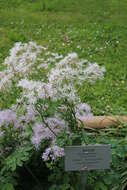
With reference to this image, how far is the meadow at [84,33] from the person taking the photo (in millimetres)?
4906

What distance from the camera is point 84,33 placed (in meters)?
6.79

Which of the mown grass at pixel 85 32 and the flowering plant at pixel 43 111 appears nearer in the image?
the flowering plant at pixel 43 111

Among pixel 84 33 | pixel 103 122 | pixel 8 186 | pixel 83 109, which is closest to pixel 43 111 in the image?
pixel 83 109

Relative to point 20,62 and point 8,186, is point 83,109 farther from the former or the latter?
point 8,186

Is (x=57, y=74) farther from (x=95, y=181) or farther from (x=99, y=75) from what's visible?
(x=95, y=181)

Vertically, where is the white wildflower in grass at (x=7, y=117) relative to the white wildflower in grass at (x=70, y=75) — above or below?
below

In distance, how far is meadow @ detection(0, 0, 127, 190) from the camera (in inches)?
193

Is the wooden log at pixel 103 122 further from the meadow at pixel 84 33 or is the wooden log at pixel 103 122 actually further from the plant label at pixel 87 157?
the plant label at pixel 87 157

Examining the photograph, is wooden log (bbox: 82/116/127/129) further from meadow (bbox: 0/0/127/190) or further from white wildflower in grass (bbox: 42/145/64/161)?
white wildflower in grass (bbox: 42/145/64/161)

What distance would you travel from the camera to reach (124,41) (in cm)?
642

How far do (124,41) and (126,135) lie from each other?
3.26 metres

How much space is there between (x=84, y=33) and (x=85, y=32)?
0.04 meters

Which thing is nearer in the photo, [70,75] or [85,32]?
[70,75]

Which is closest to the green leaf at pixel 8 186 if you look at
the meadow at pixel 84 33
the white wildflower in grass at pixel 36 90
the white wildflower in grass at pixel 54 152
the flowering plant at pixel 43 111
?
the flowering plant at pixel 43 111
